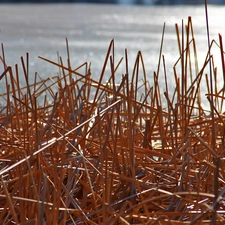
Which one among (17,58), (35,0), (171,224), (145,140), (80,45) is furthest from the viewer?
(35,0)

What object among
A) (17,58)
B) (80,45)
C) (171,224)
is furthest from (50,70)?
(171,224)

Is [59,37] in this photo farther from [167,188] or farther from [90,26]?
[167,188]

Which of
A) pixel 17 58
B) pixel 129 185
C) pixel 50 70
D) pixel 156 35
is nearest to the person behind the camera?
pixel 129 185

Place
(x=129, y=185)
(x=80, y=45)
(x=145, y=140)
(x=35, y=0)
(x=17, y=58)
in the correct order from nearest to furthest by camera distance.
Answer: (x=129, y=185), (x=145, y=140), (x=17, y=58), (x=80, y=45), (x=35, y=0)

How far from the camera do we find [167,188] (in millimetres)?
708

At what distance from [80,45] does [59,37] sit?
53cm

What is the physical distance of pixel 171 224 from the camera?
508 millimetres

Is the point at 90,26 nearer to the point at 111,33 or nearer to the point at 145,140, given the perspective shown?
the point at 111,33

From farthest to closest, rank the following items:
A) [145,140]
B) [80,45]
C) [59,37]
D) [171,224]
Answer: [59,37] < [80,45] < [145,140] < [171,224]

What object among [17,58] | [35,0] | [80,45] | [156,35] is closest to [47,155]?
[17,58]

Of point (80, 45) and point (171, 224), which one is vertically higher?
point (171, 224)

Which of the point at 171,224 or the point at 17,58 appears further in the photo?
the point at 17,58

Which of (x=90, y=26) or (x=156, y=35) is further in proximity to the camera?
(x=90, y=26)

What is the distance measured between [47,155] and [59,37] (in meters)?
3.57
